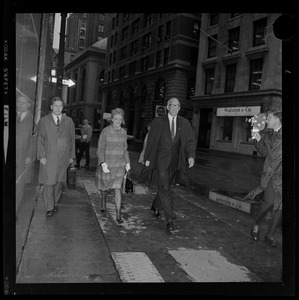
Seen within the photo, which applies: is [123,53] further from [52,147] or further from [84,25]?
[52,147]

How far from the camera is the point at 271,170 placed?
4.14 metres

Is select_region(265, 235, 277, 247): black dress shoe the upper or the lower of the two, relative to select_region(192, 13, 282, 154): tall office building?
lower

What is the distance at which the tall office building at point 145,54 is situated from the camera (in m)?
2.84

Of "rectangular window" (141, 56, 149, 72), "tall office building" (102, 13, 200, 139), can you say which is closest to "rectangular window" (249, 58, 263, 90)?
"tall office building" (102, 13, 200, 139)

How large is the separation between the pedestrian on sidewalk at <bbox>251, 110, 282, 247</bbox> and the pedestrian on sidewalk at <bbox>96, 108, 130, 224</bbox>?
2.00 meters

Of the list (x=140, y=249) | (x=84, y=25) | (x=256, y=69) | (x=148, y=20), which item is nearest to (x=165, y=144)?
(x=140, y=249)

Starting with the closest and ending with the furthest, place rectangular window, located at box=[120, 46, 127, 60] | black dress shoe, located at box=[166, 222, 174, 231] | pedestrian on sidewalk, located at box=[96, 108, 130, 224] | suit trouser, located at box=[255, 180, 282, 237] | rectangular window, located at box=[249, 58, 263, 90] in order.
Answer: rectangular window, located at box=[120, 46, 127, 60] < suit trouser, located at box=[255, 180, 282, 237] < black dress shoe, located at box=[166, 222, 174, 231] < pedestrian on sidewalk, located at box=[96, 108, 130, 224] < rectangular window, located at box=[249, 58, 263, 90]

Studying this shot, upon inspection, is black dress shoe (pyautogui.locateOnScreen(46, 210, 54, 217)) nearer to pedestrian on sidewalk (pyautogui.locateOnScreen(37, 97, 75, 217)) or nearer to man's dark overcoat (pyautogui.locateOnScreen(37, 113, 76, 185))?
pedestrian on sidewalk (pyautogui.locateOnScreen(37, 97, 75, 217))

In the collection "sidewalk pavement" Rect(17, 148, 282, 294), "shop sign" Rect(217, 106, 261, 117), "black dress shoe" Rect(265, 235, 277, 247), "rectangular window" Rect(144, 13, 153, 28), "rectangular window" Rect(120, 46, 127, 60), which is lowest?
"sidewalk pavement" Rect(17, 148, 282, 294)

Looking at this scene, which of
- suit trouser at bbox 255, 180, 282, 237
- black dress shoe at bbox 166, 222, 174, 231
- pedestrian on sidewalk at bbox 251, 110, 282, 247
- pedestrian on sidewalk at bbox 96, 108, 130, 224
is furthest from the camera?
pedestrian on sidewalk at bbox 96, 108, 130, 224

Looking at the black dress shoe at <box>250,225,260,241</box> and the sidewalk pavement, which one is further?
the black dress shoe at <box>250,225,260,241</box>

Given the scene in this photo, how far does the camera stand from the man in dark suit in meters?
4.95
